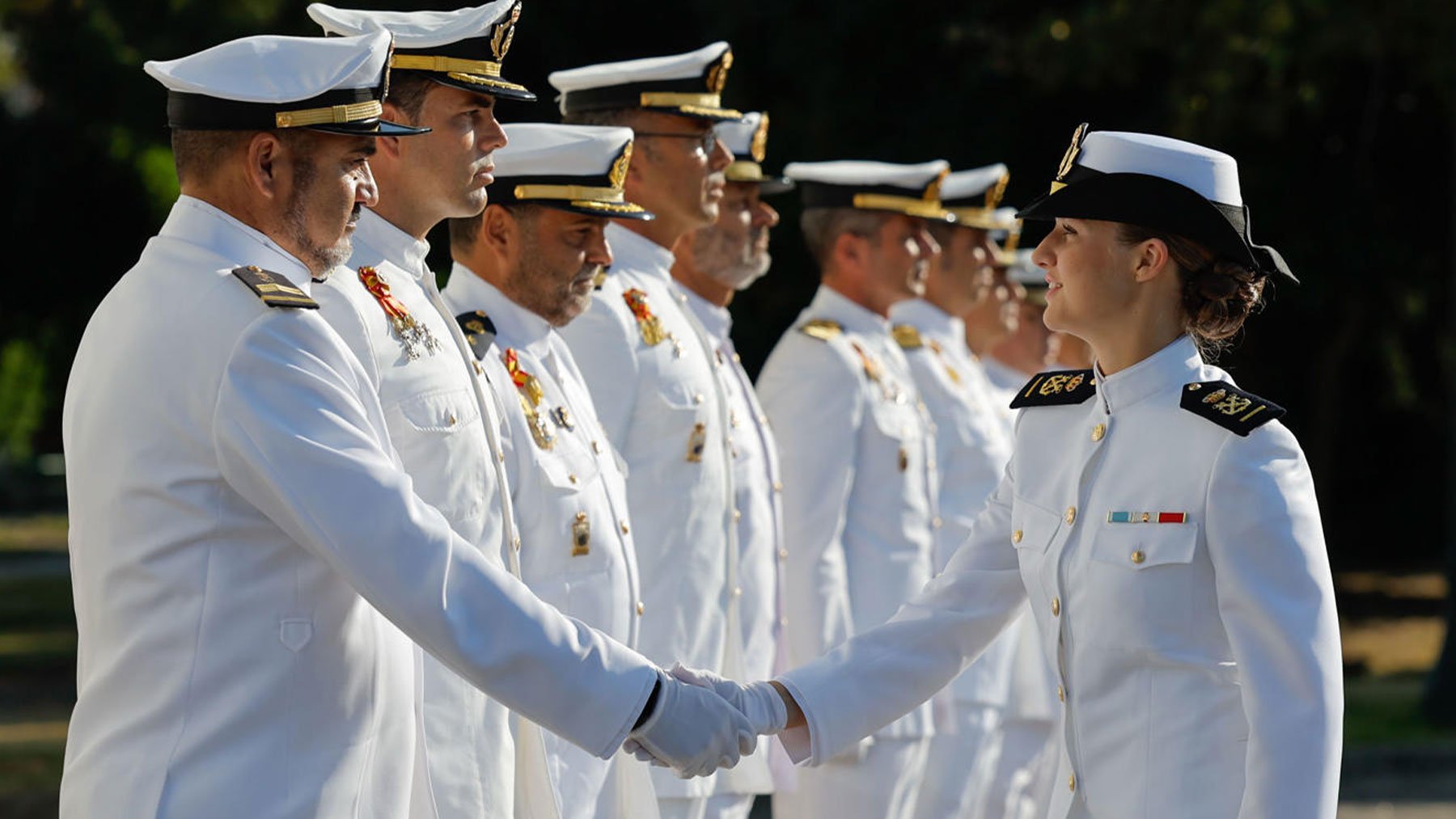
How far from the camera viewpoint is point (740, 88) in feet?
43.5

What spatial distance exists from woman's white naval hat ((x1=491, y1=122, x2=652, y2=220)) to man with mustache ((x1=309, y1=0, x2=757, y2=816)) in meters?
0.51

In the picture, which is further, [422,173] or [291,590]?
[422,173]

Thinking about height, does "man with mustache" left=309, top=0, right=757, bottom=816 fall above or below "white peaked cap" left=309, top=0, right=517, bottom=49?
below

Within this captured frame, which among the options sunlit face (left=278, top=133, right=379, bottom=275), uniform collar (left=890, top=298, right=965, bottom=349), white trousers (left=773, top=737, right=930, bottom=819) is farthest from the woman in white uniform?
uniform collar (left=890, top=298, right=965, bottom=349)

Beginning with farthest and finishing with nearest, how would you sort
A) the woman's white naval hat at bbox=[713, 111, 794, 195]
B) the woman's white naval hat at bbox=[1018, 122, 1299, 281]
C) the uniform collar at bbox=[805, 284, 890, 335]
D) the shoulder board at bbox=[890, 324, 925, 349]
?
1. the shoulder board at bbox=[890, 324, 925, 349]
2. the uniform collar at bbox=[805, 284, 890, 335]
3. the woman's white naval hat at bbox=[713, 111, 794, 195]
4. the woman's white naval hat at bbox=[1018, 122, 1299, 281]

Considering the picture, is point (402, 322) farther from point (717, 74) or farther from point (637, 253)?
point (717, 74)

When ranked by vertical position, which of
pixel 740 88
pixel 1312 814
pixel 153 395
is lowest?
pixel 740 88

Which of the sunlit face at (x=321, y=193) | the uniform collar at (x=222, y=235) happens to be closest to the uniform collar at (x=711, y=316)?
the sunlit face at (x=321, y=193)

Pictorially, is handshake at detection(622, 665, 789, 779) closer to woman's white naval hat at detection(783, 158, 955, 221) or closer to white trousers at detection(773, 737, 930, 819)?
white trousers at detection(773, 737, 930, 819)

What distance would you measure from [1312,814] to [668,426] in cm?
246

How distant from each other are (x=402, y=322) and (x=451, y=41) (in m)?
0.66

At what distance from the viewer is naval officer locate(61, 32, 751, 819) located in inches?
118

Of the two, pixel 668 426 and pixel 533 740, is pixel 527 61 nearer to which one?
pixel 668 426

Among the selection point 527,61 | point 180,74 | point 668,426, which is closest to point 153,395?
point 180,74
